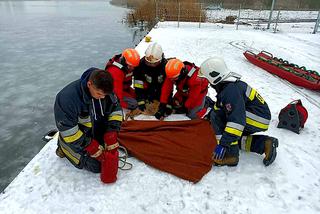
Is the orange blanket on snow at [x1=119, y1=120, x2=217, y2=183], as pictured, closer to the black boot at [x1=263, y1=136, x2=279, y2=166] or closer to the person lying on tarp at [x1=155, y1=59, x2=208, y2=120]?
the person lying on tarp at [x1=155, y1=59, x2=208, y2=120]

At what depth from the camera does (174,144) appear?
321cm

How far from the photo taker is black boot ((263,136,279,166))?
113 inches

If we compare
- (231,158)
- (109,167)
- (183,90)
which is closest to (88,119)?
(109,167)

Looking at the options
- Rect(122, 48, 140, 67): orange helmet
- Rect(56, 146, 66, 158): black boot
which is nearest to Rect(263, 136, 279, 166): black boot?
Rect(122, 48, 140, 67): orange helmet

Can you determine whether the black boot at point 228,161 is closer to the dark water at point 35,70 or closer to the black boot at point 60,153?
the black boot at point 60,153

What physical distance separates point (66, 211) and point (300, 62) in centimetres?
734

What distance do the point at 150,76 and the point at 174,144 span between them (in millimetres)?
1194

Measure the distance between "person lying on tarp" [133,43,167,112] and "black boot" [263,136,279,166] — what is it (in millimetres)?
1708

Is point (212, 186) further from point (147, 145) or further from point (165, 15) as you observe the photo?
point (165, 15)

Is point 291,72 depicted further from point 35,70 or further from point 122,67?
point 35,70

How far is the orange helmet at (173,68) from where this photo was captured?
355 centimetres

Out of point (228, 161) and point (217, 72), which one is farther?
point (228, 161)

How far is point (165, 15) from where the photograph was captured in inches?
675

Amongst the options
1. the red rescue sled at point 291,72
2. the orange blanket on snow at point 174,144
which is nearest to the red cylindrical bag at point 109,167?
the orange blanket on snow at point 174,144
